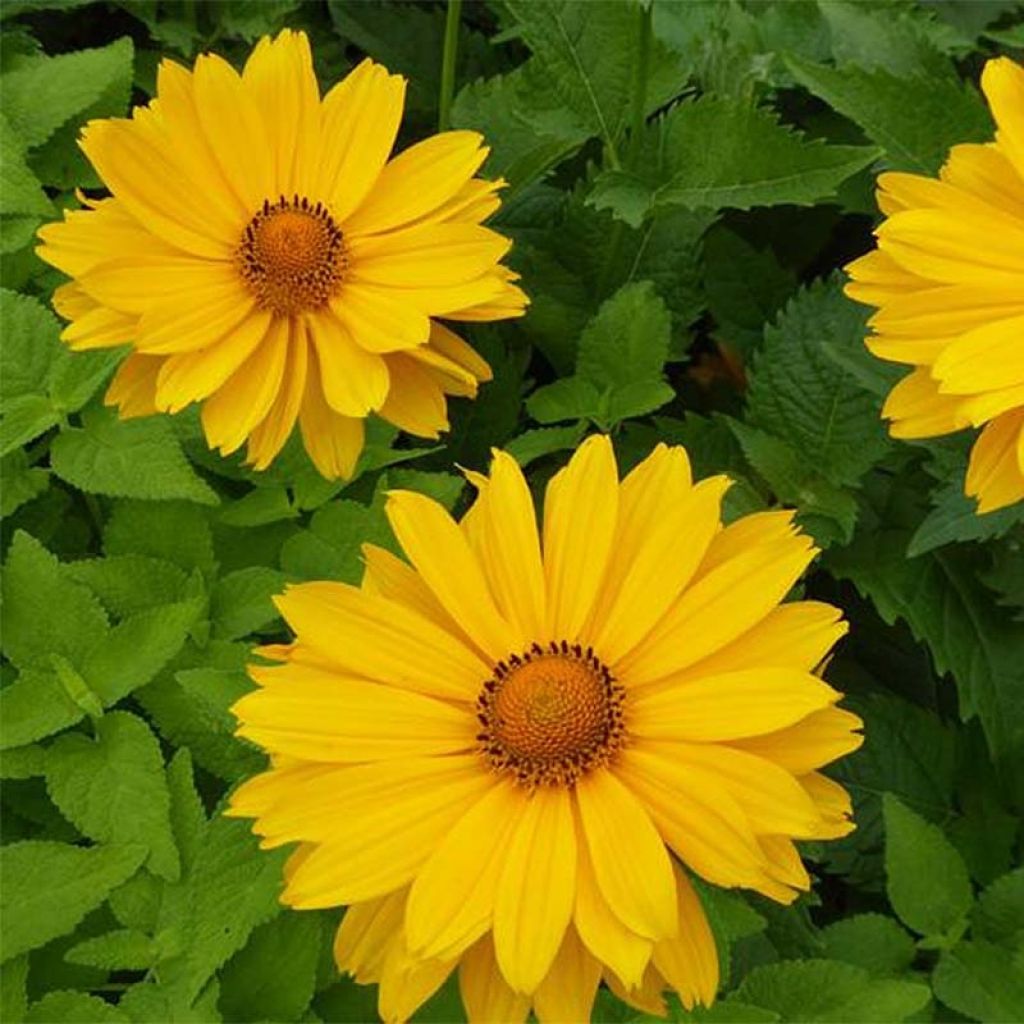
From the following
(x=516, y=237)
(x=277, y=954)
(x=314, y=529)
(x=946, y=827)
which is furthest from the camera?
(x=516, y=237)

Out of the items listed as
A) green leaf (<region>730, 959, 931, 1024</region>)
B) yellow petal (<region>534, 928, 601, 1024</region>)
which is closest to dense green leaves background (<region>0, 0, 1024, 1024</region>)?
green leaf (<region>730, 959, 931, 1024</region>)

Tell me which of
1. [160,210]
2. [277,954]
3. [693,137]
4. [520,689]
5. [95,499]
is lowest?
[277,954]

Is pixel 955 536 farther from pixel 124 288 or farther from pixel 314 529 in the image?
pixel 124 288

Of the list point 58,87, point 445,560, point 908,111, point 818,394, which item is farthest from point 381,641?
point 58,87

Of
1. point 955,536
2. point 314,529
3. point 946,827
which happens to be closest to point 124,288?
point 314,529

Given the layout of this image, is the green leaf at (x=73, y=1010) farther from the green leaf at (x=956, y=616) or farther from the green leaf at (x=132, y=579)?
the green leaf at (x=956, y=616)

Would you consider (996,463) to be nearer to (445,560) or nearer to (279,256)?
(445,560)

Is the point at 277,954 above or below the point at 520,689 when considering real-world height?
below
